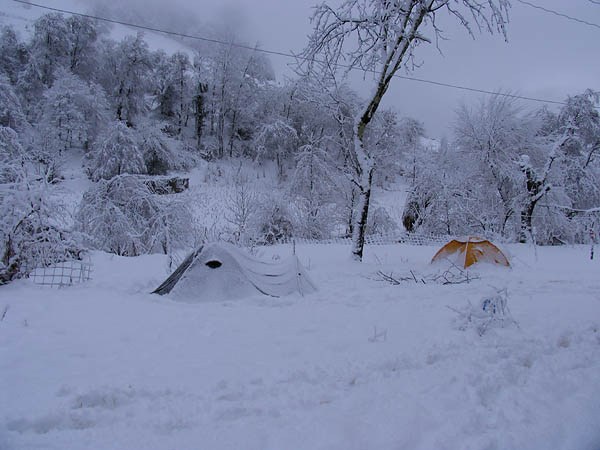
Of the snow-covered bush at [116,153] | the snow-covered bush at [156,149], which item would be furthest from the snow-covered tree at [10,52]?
the snow-covered bush at [116,153]

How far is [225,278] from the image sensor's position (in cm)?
511

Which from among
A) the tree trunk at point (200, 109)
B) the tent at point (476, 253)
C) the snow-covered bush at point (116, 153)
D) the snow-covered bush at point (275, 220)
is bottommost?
the snow-covered bush at point (275, 220)

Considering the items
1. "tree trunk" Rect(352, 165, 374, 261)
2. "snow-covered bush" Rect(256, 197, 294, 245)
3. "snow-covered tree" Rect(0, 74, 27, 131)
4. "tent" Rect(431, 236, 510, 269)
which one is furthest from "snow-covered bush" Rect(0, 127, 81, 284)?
"snow-covered tree" Rect(0, 74, 27, 131)

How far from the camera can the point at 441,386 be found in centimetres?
249

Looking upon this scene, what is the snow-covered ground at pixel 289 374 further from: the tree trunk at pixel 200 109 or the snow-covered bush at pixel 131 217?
the tree trunk at pixel 200 109

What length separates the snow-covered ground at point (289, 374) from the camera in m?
1.97

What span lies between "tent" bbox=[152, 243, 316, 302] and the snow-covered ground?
0.32 metres

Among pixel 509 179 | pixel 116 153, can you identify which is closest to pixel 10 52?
pixel 116 153

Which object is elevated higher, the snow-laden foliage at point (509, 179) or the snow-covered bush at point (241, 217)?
the snow-laden foliage at point (509, 179)

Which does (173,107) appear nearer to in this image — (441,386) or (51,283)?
(51,283)

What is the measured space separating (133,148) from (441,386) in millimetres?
13780

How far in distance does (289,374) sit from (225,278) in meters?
2.66

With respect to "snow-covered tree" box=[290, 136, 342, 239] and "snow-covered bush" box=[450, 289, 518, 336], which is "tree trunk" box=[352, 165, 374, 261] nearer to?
"snow-covered bush" box=[450, 289, 518, 336]

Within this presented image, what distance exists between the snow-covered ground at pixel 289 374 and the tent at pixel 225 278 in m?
0.32
